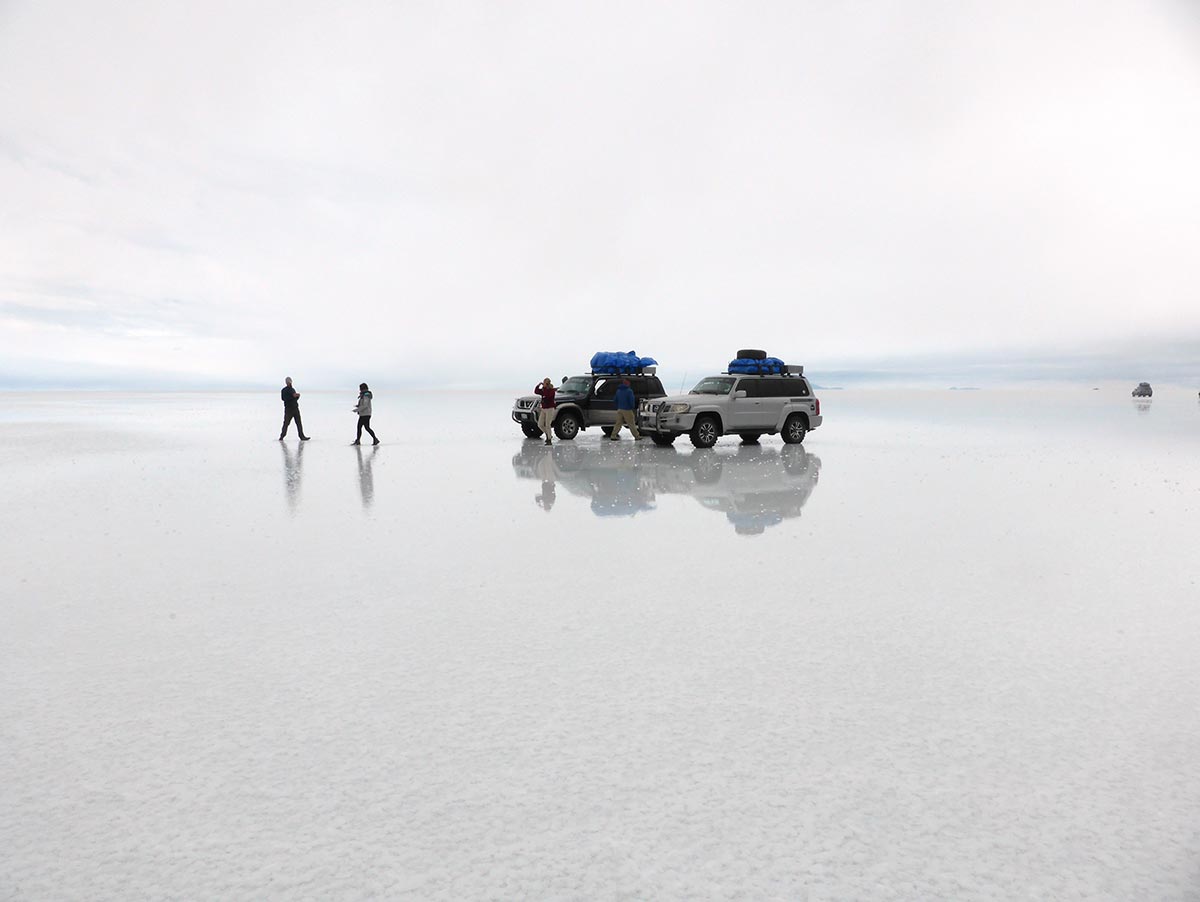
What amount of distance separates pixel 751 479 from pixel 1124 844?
41.9 ft

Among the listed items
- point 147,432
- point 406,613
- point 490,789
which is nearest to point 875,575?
point 406,613

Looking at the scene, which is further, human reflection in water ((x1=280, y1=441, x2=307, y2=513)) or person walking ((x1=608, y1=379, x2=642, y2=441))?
person walking ((x1=608, y1=379, x2=642, y2=441))

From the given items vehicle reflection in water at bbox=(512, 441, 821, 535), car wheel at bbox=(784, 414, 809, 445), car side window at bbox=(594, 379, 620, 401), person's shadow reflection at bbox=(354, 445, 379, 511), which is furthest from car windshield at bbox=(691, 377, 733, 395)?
person's shadow reflection at bbox=(354, 445, 379, 511)

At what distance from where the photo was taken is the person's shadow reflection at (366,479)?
12710 mm

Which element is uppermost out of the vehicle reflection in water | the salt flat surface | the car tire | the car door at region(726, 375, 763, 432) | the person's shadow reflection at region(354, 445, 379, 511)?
the car door at region(726, 375, 763, 432)

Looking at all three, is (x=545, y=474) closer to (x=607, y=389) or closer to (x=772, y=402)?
(x=772, y=402)

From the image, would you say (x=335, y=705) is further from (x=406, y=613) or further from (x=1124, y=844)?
(x=1124, y=844)

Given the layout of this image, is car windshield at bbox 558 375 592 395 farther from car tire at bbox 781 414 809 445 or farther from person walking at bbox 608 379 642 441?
car tire at bbox 781 414 809 445

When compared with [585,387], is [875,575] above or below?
below

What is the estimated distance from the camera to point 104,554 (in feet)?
29.2

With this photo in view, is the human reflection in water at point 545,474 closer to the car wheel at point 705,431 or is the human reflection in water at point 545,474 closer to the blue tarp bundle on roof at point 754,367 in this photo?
the car wheel at point 705,431

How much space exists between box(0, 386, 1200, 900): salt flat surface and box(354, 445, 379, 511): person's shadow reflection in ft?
5.79

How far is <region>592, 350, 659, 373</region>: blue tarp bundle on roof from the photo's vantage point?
27.5 m

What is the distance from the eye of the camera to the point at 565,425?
90.2ft
